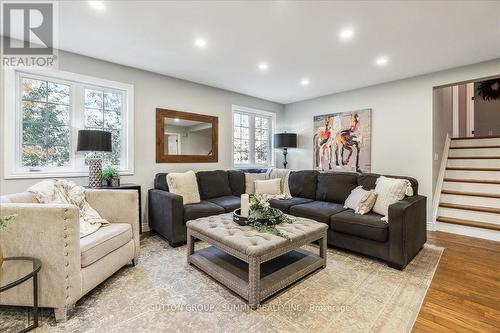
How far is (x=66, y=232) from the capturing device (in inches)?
65.3

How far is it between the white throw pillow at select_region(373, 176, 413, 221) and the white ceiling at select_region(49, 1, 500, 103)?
1.64 meters

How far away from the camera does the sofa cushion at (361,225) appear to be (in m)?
2.55

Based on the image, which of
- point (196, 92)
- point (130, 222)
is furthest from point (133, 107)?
point (130, 222)

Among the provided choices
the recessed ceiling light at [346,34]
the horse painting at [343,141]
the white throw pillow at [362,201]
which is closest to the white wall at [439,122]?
the horse painting at [343,141]

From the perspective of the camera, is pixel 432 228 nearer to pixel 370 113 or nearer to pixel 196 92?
pixel 370 113

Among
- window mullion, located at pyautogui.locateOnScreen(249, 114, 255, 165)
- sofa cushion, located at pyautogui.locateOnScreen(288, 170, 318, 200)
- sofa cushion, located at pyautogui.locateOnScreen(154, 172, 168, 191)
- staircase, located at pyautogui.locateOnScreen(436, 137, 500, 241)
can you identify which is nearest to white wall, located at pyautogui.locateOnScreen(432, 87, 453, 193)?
staircase, located at pyautogui.locateOnScreen(436, 137, 500, 241)

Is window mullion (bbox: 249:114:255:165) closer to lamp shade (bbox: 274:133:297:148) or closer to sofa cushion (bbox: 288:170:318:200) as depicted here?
lamp shade (bbox: 274:133:297:148)

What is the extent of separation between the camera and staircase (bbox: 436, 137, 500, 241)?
3.59 metres

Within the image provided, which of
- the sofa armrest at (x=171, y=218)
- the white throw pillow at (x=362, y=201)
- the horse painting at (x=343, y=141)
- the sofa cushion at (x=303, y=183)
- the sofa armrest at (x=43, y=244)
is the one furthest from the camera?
the horse painting at (x=343, y=141)

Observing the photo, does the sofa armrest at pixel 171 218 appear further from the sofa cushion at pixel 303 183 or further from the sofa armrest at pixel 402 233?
the sofa armrest at pixel 402 233

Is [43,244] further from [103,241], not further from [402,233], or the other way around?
[402,233]

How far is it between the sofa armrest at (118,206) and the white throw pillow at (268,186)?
6.75 ft

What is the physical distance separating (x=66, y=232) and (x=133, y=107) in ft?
7.95

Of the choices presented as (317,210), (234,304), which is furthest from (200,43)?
(234,304)
